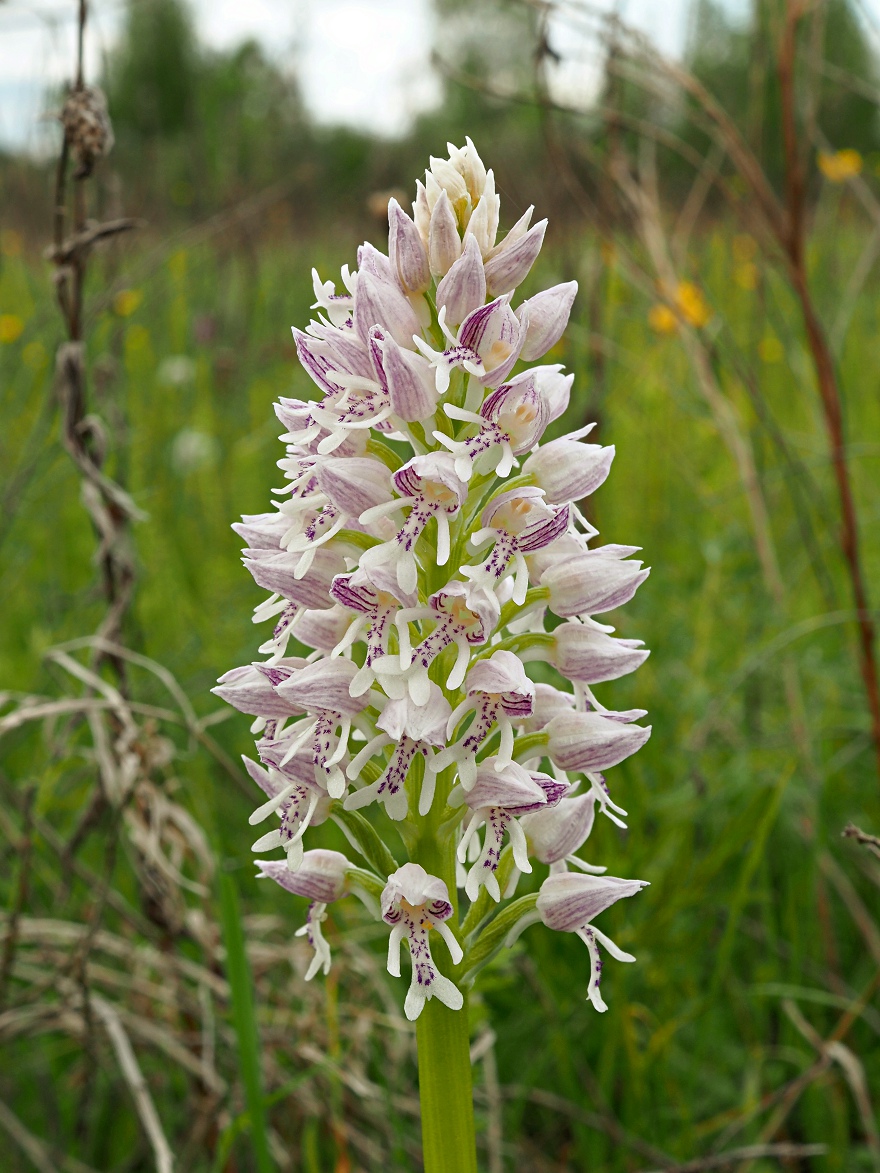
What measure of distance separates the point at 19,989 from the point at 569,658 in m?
2.35

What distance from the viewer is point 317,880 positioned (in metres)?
1.62

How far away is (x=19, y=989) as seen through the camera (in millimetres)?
3221

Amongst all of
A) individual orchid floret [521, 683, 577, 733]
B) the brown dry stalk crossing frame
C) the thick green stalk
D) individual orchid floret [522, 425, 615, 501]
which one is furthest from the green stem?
the brown dry stalk crossing frame

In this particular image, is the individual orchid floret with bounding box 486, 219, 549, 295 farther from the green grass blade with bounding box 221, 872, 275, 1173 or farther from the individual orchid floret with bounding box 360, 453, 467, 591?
the green grass blade with bounding box 221, 872, 275, 1173

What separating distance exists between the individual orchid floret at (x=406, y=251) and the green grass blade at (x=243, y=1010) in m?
0.96

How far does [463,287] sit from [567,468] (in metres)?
0.30

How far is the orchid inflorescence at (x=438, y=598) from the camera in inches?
58.8

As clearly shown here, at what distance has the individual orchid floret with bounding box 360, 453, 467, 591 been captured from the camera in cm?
147

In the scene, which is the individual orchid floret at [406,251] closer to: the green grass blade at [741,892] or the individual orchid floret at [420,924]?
the individual orchid floret at [420,924]

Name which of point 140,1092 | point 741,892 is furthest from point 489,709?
point 140,1092

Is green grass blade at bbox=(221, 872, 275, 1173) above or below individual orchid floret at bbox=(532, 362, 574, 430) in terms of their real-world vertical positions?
below

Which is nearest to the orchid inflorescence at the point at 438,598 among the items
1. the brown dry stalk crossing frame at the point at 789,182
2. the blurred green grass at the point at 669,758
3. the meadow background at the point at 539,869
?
the meadow background at the point at 539,869

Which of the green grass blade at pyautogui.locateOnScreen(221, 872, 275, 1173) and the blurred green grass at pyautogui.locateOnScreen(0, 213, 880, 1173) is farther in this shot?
the blurred green grass at pyautogui.locateOnScreen(0, 213, 880, 1173)

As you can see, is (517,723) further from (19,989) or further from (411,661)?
(19,989)
